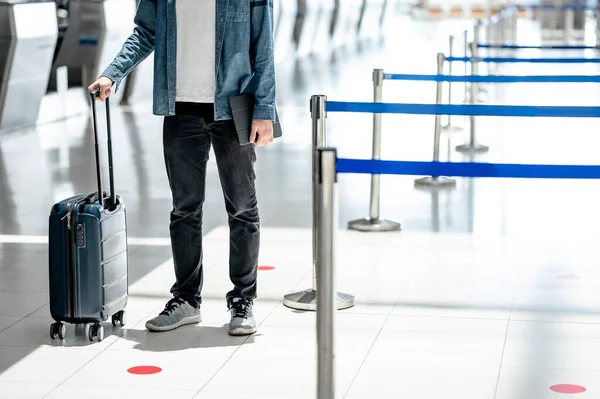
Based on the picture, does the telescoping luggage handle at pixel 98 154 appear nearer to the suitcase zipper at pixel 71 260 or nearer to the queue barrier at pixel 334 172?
the suitcase zipper at pixel 71 260

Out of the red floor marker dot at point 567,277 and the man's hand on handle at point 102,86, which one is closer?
the man's hand on handle at point 102,86

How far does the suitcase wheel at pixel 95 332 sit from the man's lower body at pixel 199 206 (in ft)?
0.75

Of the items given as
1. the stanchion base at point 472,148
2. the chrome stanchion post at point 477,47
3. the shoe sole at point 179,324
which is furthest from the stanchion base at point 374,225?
the chrome stanchion post at point 477,47

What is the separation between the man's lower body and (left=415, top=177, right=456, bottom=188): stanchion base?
3960mm

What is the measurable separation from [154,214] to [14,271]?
164 cm

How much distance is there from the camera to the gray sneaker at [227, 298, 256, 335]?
4.75m

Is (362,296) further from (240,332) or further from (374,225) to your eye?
(374,225)

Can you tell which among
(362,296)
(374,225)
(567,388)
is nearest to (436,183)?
(374,225)

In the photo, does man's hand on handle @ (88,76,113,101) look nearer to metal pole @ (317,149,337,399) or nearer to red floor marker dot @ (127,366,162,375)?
red floor marker dot @ (127,366,162,375)

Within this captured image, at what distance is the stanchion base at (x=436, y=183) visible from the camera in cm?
862

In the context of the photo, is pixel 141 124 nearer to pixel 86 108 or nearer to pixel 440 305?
pixel 86 108

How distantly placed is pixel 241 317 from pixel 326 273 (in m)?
1.51

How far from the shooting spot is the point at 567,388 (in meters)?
4.09

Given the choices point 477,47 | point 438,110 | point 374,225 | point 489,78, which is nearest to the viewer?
point 438,110
